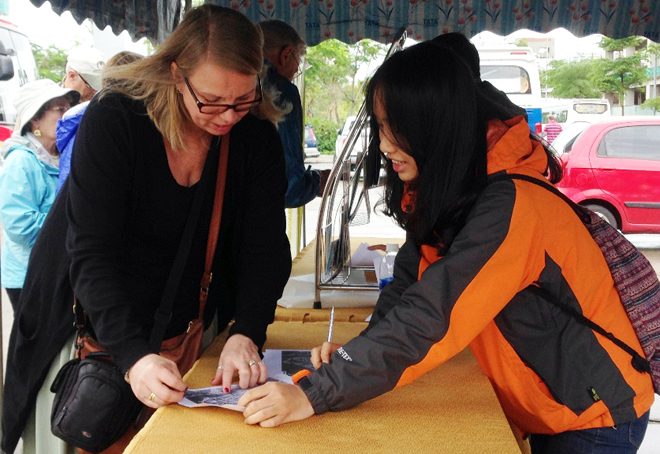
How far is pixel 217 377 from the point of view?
140cm

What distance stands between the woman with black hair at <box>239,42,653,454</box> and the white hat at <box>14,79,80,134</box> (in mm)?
1949

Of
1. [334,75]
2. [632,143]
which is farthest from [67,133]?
[334,75]

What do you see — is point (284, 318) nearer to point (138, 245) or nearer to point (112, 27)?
point (138, 245)

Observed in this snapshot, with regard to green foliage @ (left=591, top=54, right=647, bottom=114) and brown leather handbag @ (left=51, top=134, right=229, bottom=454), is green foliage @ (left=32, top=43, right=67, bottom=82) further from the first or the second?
brown leather handbag @ (left=51, top=134, right=229, bottom=454)

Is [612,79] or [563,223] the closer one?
[563,223]

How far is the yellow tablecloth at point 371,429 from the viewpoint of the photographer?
3.66 feet

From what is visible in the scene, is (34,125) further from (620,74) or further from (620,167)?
(620,74)

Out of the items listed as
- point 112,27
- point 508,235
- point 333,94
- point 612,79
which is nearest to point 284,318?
point 508,235

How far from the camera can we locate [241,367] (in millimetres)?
1393

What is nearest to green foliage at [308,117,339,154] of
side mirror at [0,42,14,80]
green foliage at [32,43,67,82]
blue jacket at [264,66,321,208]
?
green foliage at [32,43,67,82]

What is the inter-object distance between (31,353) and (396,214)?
36.8 inches

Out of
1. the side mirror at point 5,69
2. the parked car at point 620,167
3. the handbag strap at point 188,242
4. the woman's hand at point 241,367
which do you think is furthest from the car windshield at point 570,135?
the woman's hand at point 241,367

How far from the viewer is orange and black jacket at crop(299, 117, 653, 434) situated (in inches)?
45.9

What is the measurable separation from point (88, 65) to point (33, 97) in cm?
36
